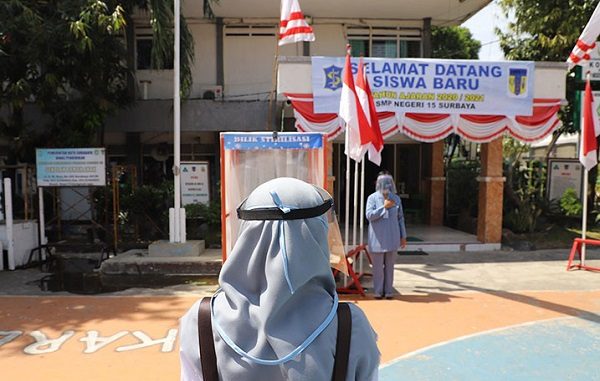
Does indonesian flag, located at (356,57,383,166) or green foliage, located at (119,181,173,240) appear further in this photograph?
green foliage, located at (119,181,173,240)

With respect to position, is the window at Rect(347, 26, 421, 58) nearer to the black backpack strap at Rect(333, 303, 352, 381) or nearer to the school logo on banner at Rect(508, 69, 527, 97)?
the school logo on banner at Rect(508, 69, 527, 97)

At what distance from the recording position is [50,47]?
10008 mm

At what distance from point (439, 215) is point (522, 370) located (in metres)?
10.1

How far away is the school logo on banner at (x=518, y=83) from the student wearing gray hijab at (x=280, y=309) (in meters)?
10.0

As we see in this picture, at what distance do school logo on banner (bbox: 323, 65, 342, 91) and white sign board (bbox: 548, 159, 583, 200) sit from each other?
791cm

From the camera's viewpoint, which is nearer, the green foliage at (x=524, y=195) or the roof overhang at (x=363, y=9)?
the green foliage at (x=524, y=195)

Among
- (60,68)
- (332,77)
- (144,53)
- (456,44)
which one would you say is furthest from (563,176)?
(456,44)

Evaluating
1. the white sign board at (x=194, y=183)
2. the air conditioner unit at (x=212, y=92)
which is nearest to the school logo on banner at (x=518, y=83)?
the white sign board at (x=194, y=183)

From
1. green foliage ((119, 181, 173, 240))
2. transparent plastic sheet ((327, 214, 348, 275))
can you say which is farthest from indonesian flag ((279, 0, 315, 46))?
green foliage ((119, 181, 173, 240))

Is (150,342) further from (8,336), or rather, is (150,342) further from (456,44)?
(456,44)

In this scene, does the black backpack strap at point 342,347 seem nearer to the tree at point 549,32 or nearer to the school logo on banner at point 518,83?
the school logo on banner at point 518,83

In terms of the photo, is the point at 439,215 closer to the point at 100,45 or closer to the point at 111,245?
the point at 111,245

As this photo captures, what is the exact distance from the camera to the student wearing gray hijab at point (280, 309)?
1.46 metres

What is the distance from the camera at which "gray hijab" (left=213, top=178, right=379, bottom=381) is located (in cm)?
145
